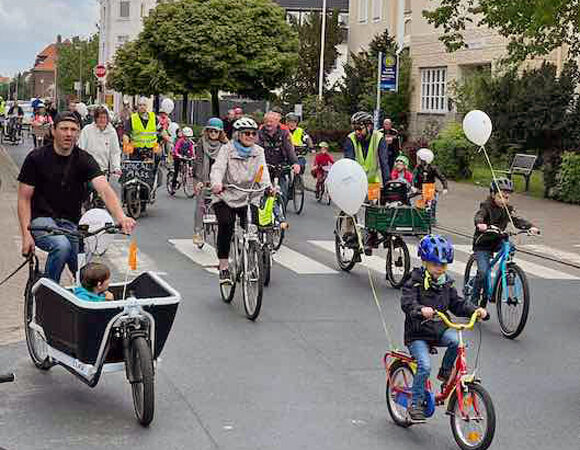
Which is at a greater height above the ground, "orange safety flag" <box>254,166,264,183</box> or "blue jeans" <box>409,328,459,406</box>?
"orange safety flag" <box>254,166,264,183</box>

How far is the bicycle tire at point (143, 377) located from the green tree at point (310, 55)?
5048 cm

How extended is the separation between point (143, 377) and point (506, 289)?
471cm

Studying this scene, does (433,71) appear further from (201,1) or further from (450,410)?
(450,410)

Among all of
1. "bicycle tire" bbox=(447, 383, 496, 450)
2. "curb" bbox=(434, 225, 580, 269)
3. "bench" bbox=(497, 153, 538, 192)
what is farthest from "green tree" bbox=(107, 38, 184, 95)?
"bicycle tire" bbox=(447, 383, 496, 450)

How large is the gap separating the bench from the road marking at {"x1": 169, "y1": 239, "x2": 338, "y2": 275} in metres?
12.6

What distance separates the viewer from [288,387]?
830 centimetres

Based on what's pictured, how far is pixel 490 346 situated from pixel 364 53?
38.4 meters

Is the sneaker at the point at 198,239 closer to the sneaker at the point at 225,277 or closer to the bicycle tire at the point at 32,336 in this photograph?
the sneaker at the point at 225,277

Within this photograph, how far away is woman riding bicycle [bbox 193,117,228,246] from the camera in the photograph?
15312mm

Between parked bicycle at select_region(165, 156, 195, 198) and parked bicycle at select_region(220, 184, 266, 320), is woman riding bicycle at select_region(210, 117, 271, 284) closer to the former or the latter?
parked bicycle at select_region(220, 184, 266, 320)

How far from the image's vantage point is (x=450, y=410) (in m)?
6.96

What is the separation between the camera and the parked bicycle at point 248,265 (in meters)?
Result: 10.7

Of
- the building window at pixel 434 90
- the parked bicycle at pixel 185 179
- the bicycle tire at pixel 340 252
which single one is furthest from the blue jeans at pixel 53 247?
the building window at pixel 434 90

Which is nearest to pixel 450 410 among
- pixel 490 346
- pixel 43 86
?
pixel 490 346
